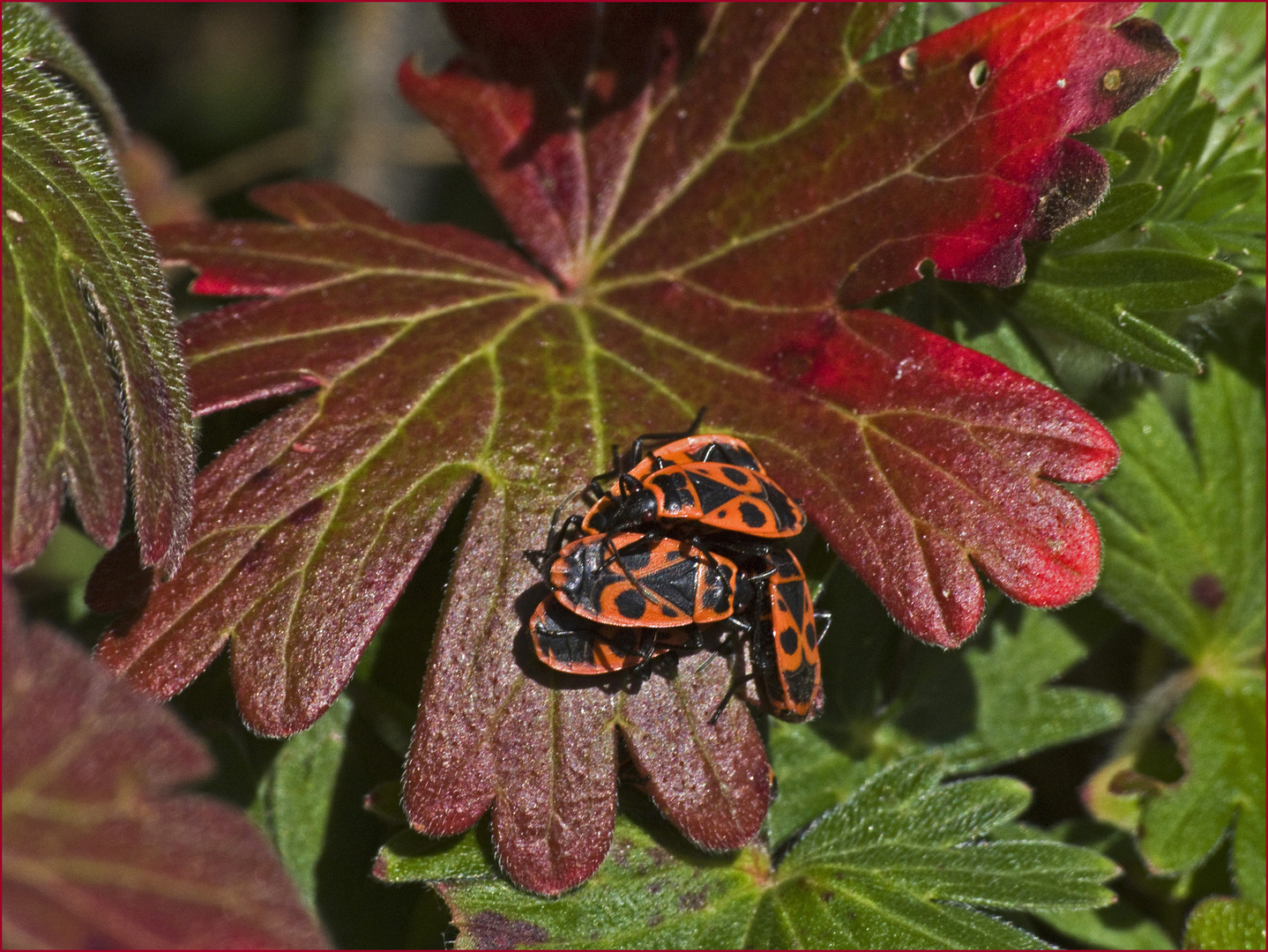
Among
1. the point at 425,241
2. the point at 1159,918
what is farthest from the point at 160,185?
the point at 1159,918

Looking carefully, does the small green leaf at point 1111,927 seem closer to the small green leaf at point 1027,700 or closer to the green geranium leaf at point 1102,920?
the green geranium leaf at point 1102,920

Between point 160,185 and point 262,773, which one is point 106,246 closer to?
point 262,773

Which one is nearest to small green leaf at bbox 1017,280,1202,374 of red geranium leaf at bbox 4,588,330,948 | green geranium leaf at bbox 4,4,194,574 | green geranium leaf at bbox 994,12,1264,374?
green geranium leaf at bbox 994,12,1264,374

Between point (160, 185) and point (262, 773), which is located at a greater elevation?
point (160, 185)

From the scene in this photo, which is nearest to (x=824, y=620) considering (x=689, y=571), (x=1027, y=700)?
(x=689, y=571)

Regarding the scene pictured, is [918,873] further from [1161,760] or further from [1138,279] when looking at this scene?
[1138,279]

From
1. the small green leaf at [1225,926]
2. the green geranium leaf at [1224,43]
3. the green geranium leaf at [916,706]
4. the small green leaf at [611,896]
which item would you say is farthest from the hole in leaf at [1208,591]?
the small green leaf at [611,896]

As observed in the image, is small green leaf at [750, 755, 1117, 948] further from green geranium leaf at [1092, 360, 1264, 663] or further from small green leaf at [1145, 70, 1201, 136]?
small green leaf at [1145, 70, 1201, 136]
